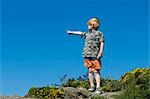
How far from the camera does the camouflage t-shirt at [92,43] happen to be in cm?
2025

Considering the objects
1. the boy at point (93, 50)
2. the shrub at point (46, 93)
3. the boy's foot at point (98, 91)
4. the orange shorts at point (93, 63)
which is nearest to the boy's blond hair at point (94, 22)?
the boy at point (93, 50)

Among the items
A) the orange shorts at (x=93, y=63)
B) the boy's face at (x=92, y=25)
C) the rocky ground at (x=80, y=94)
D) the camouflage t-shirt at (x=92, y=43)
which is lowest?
the rocky ground at (x=80, y=94)

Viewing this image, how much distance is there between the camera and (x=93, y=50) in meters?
20.2

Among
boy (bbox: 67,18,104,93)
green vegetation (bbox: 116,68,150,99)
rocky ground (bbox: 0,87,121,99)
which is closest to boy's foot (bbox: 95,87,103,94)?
boy (bbox: 67,18,104,93)

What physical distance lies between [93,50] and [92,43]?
27cm

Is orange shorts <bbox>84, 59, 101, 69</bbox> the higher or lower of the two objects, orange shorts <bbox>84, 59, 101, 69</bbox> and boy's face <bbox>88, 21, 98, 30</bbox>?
the lower

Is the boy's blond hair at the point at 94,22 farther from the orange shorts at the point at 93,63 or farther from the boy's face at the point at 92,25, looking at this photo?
the orange shorts at the point at 93,63

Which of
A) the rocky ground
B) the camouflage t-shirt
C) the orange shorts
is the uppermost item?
the camouflage t-shirt

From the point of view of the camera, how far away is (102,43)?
20250 mm

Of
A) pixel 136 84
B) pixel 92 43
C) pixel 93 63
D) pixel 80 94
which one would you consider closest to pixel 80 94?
pixel 80 94

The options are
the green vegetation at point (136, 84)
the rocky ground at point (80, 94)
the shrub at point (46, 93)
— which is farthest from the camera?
the shrub at point (46, 93)

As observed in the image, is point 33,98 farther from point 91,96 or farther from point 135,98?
point 135,98

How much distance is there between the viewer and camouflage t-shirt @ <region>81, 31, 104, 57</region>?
2025cm

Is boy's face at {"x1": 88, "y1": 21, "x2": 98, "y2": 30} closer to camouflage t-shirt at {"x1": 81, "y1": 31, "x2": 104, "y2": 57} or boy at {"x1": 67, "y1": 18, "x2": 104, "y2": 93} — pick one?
boy at {"x1": 67, "y1": 18, "x2": 104, "y2": 93}
